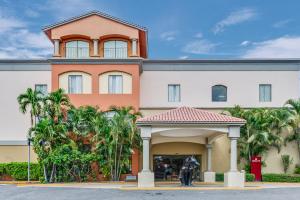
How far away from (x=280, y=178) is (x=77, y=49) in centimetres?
1817

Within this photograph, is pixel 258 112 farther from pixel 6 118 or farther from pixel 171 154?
pixel 6 118

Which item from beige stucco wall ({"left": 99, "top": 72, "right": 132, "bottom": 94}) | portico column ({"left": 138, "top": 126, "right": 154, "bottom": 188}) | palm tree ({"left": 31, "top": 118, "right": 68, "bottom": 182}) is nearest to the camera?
portico column ({"left": 138, "top": 126, "right": 154, "bottom": 188})

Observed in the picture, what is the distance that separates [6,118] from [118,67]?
402 inches

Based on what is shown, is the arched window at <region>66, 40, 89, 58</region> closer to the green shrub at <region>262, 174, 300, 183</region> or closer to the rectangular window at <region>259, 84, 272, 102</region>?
the rectangular window at <region>259, 84, 272, 102</region>

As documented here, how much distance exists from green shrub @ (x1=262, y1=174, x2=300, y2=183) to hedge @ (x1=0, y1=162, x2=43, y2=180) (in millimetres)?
16366

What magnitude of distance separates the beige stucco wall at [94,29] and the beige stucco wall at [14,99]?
12.6 ft

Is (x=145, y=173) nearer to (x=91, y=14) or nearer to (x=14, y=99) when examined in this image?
(x=91, y=14)

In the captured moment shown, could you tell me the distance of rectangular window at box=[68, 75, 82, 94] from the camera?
33.2 meters

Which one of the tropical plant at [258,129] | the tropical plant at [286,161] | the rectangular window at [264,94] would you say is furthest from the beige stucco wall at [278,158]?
the rectangular window at [264,94]

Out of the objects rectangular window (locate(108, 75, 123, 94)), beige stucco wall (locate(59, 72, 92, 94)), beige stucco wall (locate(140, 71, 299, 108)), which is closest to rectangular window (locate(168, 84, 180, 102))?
beige stucco wall (locate(140, 71, 299, 108))

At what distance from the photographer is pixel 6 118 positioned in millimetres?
34625

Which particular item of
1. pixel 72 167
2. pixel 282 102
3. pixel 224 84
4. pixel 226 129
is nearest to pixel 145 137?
pixel 226 129

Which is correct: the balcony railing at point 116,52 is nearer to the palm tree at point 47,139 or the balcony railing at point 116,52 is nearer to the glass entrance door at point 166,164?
the palm tree at point 47,139

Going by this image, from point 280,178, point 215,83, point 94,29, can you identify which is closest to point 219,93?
point 215,83
